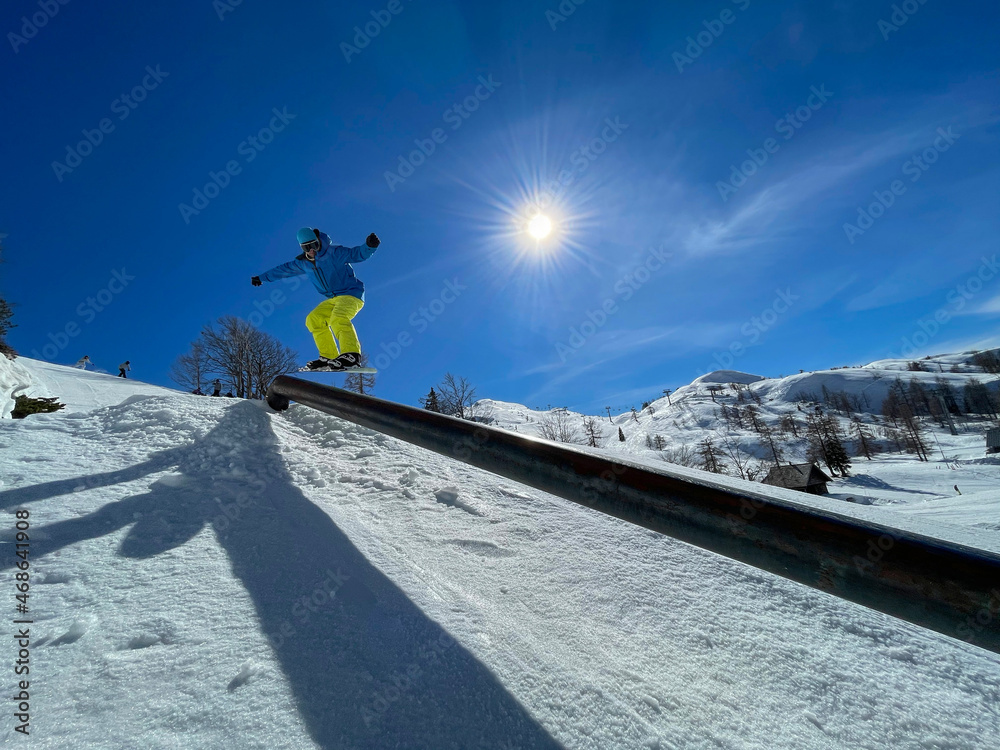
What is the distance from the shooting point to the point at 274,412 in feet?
17.0

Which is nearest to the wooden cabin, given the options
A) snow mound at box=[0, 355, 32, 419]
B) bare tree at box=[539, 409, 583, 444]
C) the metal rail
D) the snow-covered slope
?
the snow-covered slope

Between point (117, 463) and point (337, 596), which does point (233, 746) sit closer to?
point (337, 596)

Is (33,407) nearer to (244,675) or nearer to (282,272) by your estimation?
(282,272)

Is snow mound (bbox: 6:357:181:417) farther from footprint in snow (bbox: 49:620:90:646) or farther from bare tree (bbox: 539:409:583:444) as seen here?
bare tree (bbox: 539:409:583:444)

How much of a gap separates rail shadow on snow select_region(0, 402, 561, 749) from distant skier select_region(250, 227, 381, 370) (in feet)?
8.85

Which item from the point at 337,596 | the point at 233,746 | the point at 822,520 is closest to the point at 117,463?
the point at 337,596

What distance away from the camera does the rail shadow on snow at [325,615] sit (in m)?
1.19

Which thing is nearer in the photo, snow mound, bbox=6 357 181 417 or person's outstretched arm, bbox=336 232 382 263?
person's outstretched arm, bbox=336 232 382 263

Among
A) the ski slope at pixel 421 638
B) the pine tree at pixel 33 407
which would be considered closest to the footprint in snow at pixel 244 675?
the ski slope at pixel 421 638

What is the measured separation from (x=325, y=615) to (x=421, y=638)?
1.34ft

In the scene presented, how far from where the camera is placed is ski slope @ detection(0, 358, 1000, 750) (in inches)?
46.3

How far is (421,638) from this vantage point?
1562 millimetres

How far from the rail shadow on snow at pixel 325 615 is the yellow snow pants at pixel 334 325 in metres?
2.72

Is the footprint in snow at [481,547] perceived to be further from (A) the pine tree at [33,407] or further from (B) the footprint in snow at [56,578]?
(A) the pine tree at [33,407]
